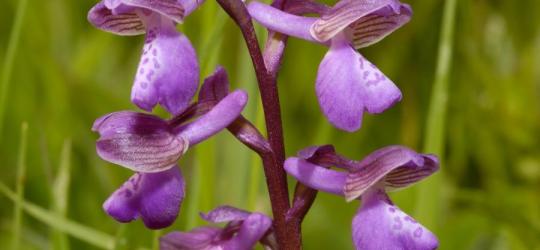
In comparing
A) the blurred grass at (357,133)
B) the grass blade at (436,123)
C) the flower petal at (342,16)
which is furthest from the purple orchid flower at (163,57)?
the blurred grass at (357,133)

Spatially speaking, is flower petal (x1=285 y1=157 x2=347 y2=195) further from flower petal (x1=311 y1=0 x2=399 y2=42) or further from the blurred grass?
the blurred grass

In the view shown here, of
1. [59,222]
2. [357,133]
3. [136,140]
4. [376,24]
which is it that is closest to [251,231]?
[136,140]

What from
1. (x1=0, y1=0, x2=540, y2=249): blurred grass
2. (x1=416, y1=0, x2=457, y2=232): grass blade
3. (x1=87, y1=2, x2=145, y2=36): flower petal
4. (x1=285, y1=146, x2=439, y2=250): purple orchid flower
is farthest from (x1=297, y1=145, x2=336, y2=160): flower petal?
(x1=0, y1=0, x2=540, y2=249): blurred grass

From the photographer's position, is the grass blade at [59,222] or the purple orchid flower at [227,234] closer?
the purple orchid flower at [227,234]

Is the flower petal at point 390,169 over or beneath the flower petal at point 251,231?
over

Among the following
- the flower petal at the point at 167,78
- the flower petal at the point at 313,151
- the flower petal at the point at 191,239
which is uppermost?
the flower petal at the point at 167,78

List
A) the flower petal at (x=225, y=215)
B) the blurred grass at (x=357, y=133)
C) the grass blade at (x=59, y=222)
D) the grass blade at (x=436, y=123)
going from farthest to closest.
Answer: the blurred grass at (x=357, y=133) < the grass blade at (x=436, y=123) < the grass blade at (x=59, y=222) < the flower petal at (x=225, y=215)

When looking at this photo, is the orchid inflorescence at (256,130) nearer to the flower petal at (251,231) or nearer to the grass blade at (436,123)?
the flower petal at (251,231)
